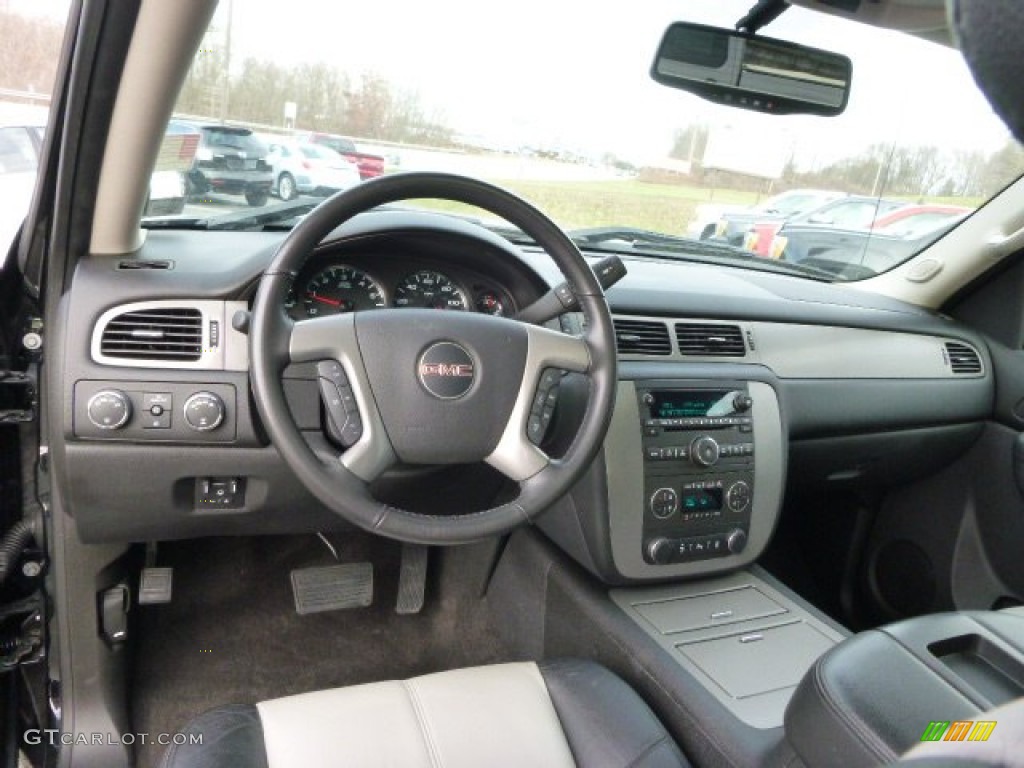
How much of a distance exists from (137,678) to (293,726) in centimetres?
109

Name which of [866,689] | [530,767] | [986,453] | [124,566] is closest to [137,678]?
[124,566]

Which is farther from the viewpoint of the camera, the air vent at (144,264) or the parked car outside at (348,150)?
the parked car outside at (348,150)

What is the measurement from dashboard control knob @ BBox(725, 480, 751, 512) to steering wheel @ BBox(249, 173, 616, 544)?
2.44 feet

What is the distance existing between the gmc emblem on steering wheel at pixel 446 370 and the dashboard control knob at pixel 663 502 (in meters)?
0.73

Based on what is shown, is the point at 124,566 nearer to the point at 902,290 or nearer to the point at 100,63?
the point at 100,63

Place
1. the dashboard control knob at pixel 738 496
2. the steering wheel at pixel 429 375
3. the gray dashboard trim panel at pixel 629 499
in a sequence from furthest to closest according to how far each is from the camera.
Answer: the dashboard control knob at pixel 738 496, the gray dashboard trim panel at pixel 629 499, the steering wheel at pixel 429 375

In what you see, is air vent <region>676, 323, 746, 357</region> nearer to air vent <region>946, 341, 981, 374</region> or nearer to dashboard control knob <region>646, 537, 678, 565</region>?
dashboard control knob <region>646, 537, 678, 565</region>

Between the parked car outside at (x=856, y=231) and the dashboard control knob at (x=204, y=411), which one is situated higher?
the parked car outside at (x=856, y=231)

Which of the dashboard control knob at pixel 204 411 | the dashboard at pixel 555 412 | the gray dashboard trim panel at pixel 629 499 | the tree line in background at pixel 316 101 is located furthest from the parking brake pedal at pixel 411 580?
the tree line in background at pixel 316 101

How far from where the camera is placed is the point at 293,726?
149 cm

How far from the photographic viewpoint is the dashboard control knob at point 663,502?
2.08 m

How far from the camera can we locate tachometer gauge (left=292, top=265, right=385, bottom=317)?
1.80 metres

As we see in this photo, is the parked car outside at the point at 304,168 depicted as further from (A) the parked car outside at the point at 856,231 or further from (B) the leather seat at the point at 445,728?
(A) the parked car outside at the point at 856,231

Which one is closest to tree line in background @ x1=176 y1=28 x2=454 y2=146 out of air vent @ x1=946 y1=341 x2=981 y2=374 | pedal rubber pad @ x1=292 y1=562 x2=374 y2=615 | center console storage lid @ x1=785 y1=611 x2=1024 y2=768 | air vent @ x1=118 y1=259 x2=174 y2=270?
air vent @ x1=118 y1=259 x2=174 y2=270
